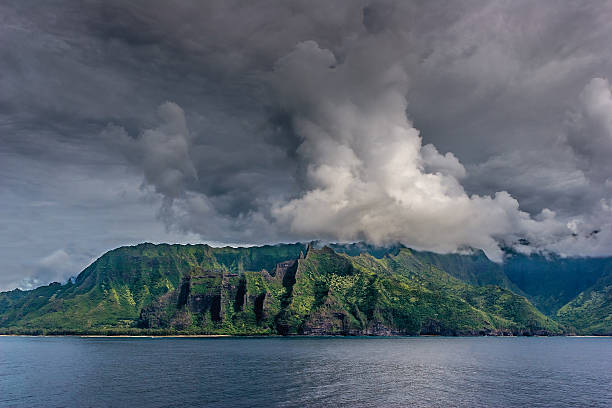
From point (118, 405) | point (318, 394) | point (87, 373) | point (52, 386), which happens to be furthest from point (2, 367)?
point (318, 394)

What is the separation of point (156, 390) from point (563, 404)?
110 m

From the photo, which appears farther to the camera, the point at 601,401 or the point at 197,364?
the point at 197,364

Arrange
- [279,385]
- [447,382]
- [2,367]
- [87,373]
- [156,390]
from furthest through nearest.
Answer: [2,367] → [87,373] → [447,382] → [279,385] → [156,390]

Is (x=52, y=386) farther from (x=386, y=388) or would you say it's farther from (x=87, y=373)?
(x=386, y=388)

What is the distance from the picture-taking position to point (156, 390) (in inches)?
4870

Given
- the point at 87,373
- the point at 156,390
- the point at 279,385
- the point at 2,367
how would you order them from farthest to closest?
the point at 2,367
the point at 87,373
the point at 279,385
the point at 156,390

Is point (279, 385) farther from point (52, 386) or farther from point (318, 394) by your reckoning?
point (52, 386)

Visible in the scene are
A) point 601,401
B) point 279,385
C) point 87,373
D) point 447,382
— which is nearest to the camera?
point 601,401

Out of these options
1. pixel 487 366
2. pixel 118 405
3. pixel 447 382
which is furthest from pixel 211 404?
pixel 487 366

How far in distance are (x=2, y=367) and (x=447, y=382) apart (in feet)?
587

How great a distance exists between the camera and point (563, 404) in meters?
110

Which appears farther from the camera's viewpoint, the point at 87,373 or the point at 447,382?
the point at 87,373

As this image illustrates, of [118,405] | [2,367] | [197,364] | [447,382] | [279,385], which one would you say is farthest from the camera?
[197,364]

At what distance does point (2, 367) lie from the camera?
17962cm
